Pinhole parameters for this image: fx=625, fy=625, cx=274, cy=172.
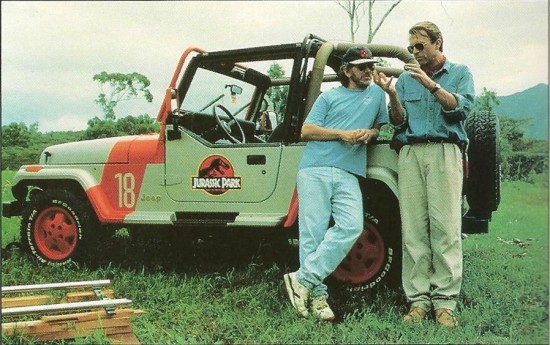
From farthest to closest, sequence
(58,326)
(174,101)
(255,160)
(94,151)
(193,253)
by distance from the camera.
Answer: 1. (193,253)
2. (94,151)
3. (174,101)
4. (255,160)
5. (58,326)

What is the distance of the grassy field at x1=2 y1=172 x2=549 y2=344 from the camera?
→ 323cm

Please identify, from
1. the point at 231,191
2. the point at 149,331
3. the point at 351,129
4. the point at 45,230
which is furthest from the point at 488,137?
the point at 45,230

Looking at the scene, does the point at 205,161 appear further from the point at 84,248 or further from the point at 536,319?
the point at 536,319

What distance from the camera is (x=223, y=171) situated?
4.36 metres

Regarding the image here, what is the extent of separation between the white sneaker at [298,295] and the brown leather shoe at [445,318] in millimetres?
713

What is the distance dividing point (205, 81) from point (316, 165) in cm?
157

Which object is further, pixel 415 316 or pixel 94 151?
pixel 94 151

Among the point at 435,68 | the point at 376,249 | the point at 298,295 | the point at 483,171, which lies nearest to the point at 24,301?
the point at 298,295

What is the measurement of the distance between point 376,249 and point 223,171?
118 cm

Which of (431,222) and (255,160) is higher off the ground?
(255,160)

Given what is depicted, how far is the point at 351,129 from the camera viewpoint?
3656mm

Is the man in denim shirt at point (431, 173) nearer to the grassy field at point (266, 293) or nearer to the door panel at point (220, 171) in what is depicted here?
the grassy field at point (266, 293)

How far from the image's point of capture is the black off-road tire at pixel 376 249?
12.9 ft

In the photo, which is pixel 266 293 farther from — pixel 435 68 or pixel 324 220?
pixel 435 68
